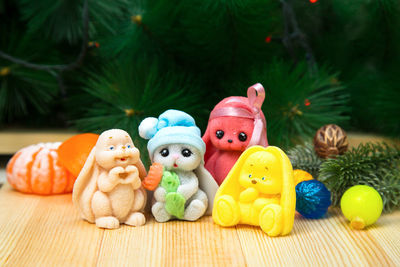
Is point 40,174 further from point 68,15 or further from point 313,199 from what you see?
point 313,199

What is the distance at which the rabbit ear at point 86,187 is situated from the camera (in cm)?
94

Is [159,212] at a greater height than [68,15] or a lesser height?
lesser

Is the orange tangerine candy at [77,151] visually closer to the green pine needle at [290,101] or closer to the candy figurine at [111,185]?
the candy figurine at [111,185]

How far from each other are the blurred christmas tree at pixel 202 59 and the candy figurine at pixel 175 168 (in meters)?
0.15

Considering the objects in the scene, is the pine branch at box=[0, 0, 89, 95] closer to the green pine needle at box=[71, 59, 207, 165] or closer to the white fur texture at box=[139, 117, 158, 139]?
the green pine needle at box=[71, 59, 207, 165]

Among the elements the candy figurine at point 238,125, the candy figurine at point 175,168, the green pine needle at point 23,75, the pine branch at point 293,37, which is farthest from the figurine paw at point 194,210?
the green pine needle at point 23,75

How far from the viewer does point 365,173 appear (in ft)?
3.32

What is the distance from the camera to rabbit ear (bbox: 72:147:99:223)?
0.94 metres

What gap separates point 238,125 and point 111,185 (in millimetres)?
298

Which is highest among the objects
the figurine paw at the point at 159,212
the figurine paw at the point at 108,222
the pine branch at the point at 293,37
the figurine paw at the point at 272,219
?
the pine branch at the point at 293,37

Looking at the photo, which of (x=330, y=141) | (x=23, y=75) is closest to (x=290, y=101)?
(x=330, y=141)

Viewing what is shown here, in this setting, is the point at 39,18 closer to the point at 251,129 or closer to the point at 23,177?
the point at 23,177

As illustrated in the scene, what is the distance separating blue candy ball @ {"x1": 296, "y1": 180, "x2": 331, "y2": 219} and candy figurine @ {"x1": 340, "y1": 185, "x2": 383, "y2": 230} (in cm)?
4

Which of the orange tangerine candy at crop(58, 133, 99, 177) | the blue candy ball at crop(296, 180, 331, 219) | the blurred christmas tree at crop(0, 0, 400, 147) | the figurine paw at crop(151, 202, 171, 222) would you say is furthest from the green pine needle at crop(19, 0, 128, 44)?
the blue candy ball at crop(296, 180, 331, 219)
